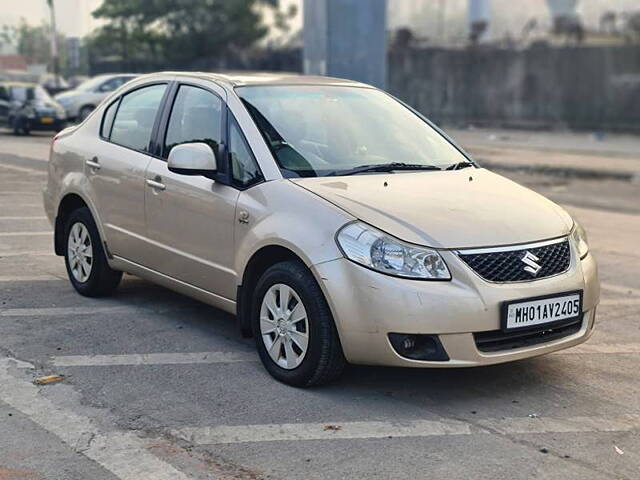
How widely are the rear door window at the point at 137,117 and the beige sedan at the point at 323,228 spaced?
0.05ft

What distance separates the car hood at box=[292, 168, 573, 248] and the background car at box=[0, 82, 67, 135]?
20.7m

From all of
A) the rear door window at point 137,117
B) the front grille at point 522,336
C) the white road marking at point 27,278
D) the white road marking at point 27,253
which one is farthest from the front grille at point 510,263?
the white road marking at point 27,253

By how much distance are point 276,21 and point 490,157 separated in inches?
1009

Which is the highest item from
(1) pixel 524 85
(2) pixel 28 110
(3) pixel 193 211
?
(1) pixel 524 85

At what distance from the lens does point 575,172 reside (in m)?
18.2

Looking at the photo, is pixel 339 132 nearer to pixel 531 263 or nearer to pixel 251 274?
pixel 251 274

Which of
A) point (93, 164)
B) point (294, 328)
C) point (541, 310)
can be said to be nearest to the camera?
point (541, 310)

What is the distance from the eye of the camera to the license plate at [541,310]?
173 inches

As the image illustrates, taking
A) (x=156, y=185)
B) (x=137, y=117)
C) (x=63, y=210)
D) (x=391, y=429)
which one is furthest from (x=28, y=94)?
(x=391, y=429)

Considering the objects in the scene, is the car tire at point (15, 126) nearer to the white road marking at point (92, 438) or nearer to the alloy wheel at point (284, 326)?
the white road marking at point (92, 438)

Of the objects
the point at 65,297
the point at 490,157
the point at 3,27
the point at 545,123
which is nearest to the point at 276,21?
the point at 3,27

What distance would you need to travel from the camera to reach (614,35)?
92.3 feet

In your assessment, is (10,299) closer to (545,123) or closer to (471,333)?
(471,333)

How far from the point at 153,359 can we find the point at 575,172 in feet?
47.7
